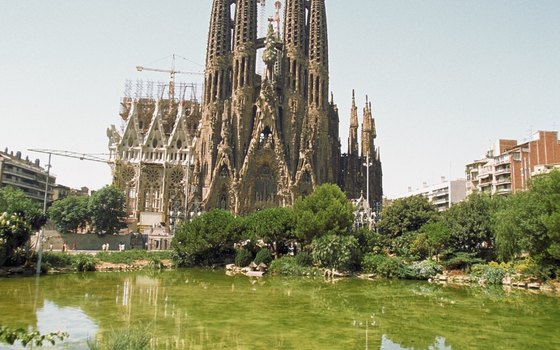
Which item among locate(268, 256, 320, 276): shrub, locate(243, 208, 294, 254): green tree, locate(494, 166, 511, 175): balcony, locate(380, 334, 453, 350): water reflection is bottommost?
locate(380, 334, 453, 350): water reflection

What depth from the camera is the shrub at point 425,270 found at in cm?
3609

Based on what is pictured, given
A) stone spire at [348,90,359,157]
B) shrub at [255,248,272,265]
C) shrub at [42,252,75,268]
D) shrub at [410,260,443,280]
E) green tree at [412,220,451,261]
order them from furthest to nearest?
stone spire at [348,90,359,157]
shrub at [255,248,272,265]
green tree at [412,220,451,261]
shrub at [410,260,443,280]
shrub at [42,252,75,268]

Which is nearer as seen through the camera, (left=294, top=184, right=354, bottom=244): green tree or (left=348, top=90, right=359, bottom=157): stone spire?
(left=294, top=184, right=354, bottom=244): green tree

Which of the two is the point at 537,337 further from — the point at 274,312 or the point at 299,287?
the point at 299,287

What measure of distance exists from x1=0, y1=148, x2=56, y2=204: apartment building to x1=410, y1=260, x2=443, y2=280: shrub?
195 ft

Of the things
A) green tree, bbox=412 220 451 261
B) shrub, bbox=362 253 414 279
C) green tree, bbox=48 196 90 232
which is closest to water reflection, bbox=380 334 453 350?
shrub, bbox=362 253 414 279

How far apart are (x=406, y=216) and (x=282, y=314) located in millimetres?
29034

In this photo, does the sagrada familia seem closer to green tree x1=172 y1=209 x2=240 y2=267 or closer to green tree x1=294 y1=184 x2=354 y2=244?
green tree x1=172 y1=209 x2=240 y2=267

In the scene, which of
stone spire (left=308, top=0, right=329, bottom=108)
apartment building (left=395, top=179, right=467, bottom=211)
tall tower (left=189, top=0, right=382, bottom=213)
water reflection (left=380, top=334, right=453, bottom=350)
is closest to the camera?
water reflection (left=380, top=334, right=453, bottom=350)

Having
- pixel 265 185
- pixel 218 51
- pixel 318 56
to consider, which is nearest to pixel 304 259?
pixel 265 185

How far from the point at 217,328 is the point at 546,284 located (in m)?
23.5

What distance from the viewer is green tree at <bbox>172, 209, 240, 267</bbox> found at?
40594 mm

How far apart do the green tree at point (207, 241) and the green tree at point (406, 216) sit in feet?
50.1

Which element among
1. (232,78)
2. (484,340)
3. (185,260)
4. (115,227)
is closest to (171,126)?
(232,78)
